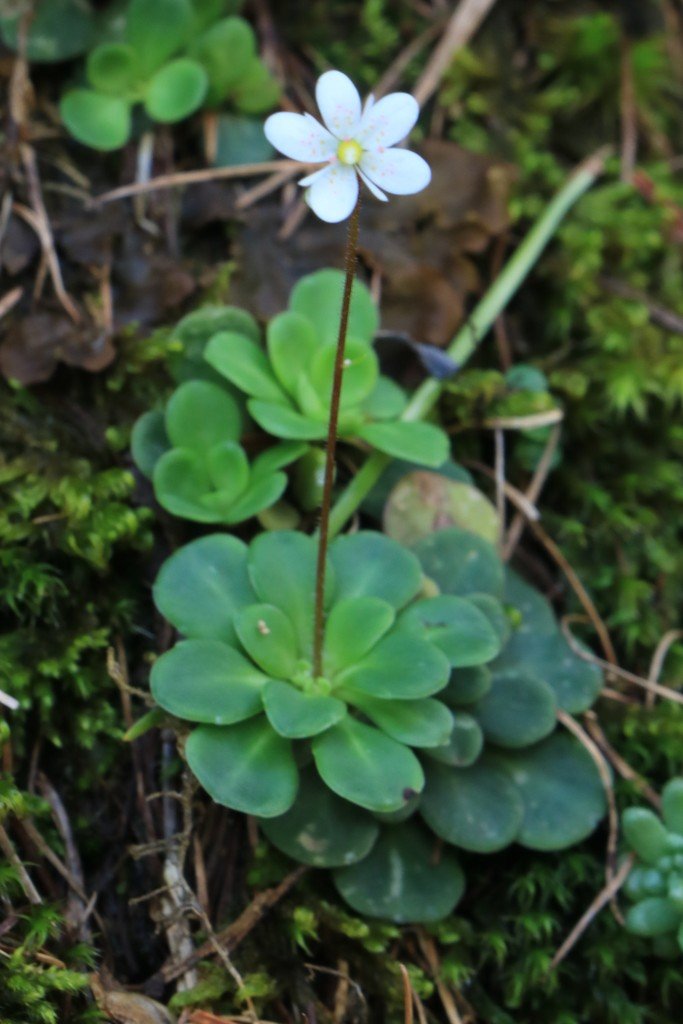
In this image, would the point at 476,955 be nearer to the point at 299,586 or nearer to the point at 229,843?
the point at 229,843

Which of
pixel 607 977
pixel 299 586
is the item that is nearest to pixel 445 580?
pixel 299 586

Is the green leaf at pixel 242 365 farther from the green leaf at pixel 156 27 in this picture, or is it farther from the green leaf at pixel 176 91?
the green leaf at pixel 156 27

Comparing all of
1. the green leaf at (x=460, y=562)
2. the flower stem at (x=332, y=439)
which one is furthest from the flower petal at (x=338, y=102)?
the green leaf at (x=460, y=562)

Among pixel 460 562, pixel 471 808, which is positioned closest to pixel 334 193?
pixel 460 562

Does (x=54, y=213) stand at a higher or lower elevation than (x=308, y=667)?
higher

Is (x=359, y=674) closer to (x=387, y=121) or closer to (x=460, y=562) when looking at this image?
(x=460, y=562)

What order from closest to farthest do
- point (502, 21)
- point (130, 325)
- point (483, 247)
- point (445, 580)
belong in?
point (445, 580), point (130, 325), point (483, 247), point (502, 21)
